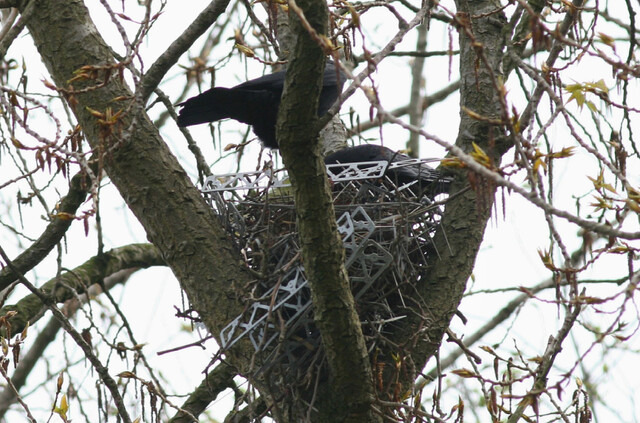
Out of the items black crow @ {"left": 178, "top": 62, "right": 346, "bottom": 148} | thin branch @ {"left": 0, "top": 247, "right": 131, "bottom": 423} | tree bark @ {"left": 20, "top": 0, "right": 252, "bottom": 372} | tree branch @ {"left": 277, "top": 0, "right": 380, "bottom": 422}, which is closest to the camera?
tree branch @ {"left": 277, "top": 0, "right": 380, "bottom": 422}

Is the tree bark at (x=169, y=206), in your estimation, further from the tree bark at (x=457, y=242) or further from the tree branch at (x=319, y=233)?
the tree bark at (x=457, y=242)

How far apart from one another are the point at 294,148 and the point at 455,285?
97cm

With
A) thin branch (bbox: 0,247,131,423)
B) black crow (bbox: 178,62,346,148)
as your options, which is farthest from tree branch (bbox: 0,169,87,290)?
black crow (bbox: 178,62,346,148)

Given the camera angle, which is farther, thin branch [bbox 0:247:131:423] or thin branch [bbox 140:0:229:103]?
thin branch [bbox 0:247:131:423]

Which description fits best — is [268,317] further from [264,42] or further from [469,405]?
[469,405]

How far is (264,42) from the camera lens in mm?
4816

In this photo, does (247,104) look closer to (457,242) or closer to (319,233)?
(457,242)

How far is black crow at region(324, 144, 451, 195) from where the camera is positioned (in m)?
3.20

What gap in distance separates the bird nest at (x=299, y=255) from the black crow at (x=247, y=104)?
1.43 feet

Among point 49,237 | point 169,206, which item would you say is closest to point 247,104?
point 169,206

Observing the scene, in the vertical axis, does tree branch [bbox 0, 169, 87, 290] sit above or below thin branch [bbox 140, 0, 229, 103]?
below

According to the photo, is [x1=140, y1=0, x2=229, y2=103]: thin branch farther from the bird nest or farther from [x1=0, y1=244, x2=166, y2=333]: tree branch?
[x1=0, y1=244, x2=166, y2=333]: tree branch

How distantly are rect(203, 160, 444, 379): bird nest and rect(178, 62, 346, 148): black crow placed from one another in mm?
436

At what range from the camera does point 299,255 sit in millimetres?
2658
